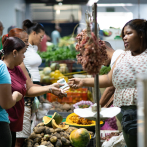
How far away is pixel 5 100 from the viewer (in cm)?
156

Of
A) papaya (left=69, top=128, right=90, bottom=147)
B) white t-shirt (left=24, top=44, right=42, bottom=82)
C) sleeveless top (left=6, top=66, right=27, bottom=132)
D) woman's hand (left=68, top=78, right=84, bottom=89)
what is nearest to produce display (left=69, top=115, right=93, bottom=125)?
papaya (left=69, top=128, right=90, bottom=147)

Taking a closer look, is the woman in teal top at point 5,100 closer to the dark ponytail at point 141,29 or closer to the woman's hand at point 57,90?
the woman's hand at point 57,90

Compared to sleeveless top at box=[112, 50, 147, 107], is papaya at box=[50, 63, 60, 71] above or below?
below

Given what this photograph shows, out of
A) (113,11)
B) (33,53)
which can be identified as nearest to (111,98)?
(113,11)

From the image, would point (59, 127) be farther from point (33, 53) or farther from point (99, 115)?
point (33, 53)

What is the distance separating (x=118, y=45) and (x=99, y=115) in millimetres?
526

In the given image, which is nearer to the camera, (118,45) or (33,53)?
(118,45)

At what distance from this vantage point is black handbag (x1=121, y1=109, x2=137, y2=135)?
125cm

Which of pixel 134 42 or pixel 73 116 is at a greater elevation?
pixel 134 42

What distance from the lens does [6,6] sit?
784 centimetres

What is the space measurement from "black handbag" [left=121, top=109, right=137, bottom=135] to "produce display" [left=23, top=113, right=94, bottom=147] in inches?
29.4

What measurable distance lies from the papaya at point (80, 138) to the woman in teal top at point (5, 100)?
624 mm

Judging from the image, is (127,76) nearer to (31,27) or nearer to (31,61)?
(31,61)

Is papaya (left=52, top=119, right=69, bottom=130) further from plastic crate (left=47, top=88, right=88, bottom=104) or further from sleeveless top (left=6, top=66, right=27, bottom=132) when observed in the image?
plastic crate (left=47, top=88, right=88, bottom=104)
